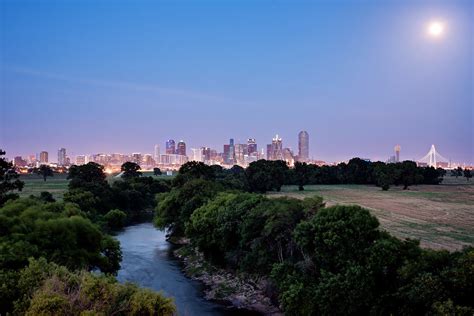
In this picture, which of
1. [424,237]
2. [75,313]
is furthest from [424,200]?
[75,313]

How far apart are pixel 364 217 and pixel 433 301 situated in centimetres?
764

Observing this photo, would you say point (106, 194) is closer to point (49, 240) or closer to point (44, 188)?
point (49, 240)

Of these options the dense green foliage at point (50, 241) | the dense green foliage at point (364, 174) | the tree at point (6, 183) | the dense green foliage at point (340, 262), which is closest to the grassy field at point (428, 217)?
the dense green foliage at point (340, 262)

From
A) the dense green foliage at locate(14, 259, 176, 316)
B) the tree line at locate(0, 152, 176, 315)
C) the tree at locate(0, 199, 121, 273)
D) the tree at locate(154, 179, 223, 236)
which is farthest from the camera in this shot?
the tree at locate(154, 179, 223, 236)

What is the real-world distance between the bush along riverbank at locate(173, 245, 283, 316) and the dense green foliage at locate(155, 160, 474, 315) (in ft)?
3.42

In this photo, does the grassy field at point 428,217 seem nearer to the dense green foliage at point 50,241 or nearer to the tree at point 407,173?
the tree at point 407,173

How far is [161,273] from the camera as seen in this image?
42188 millimetres

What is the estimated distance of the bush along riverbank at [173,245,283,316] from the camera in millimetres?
33062

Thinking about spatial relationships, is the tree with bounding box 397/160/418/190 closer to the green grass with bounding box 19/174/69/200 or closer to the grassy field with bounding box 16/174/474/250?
the grassy field with bounding box 16/174/474/250

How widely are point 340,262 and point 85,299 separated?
1520 centimetres

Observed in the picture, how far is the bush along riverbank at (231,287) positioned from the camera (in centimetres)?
3306

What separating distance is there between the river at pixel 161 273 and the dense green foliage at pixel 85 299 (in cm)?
1175

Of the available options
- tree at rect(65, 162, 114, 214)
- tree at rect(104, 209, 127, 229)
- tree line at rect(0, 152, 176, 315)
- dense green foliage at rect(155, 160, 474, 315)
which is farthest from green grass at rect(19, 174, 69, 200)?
dense green foliage at rect(155, 160, 474, 315)

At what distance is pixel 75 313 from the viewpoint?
51.2ft
